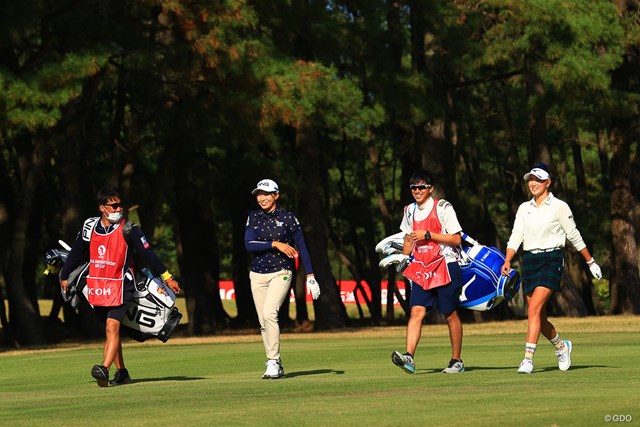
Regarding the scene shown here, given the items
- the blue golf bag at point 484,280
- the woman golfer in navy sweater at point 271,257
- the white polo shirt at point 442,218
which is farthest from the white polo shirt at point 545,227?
the blue golf bag at point 484,280

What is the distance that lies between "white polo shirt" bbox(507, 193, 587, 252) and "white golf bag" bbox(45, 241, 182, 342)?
341 cm

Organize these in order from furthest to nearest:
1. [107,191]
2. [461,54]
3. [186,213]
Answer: [186,213] → [461,54] → [107,191]

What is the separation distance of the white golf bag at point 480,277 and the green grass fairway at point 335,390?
73cm

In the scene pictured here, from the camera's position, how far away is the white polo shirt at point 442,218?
543 inches

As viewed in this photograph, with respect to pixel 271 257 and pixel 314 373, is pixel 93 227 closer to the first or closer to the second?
pixel 271 257

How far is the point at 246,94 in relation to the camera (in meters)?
29.2

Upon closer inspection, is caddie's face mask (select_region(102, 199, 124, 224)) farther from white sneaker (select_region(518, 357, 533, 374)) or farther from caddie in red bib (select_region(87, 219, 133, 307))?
white sneaker (select_region(518, 357, 533, 374))

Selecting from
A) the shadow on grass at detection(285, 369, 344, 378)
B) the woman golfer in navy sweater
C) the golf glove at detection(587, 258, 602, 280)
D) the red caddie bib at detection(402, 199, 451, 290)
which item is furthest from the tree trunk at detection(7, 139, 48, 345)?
the golf glove at detection(587, 258, 602, 280)

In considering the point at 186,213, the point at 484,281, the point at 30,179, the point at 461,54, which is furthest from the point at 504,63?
the point at 484,281

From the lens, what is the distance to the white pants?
14273 millimetres

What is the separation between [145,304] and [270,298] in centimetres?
124

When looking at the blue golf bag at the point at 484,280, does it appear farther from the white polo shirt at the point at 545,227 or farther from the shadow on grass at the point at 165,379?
the shadow on grass at the point at 165,379

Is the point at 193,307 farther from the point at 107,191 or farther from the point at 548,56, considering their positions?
the point at 107,191

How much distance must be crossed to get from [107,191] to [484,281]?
715 cm
